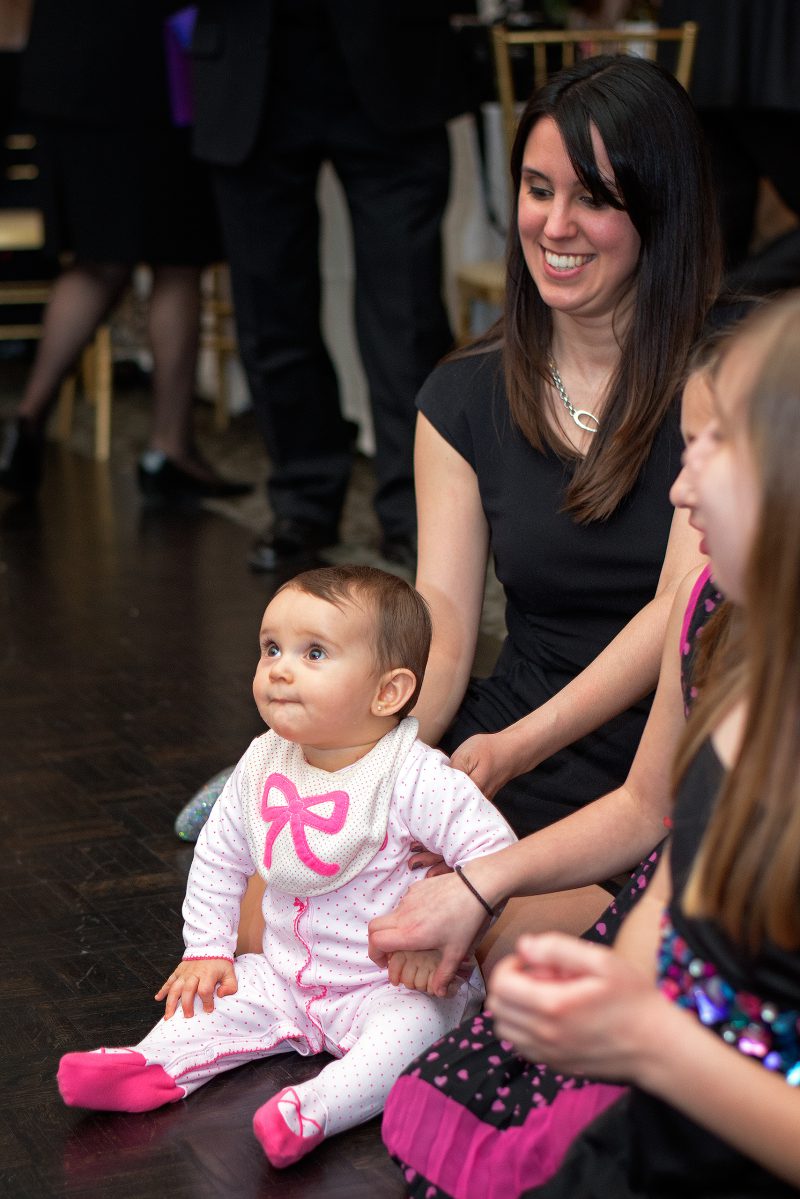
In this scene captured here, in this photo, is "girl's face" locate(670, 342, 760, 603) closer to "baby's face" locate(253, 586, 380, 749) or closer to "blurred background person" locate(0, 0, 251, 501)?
"baby's face" locate(253, 586, 380, 749)

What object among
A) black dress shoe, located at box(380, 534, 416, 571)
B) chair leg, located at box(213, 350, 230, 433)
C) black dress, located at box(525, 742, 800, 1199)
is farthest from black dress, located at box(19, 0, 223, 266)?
black dress, located at box(525, 742, 800, 1199)

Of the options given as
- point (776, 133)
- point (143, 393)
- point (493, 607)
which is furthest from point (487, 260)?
point (143, 393)

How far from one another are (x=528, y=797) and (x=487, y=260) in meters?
2.81

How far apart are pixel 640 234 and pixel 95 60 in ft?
8.85

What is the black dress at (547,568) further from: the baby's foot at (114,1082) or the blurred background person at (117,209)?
the blurred background person at (117,209)

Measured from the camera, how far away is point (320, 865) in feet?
5.51

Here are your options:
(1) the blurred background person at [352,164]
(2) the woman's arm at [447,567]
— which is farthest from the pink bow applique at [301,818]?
(1) the blurred background person at [352,164]

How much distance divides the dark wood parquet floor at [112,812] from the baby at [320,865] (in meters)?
0.05

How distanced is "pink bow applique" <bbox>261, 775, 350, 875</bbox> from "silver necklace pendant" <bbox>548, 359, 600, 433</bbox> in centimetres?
62

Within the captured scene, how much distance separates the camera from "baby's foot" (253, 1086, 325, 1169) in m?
1.55

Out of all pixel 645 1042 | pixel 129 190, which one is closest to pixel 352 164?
pixel 129 190

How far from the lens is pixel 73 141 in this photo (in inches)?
172

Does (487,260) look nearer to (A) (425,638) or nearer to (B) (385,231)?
(B) (385,231)

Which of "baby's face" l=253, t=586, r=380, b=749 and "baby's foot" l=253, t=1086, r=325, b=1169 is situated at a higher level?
"baby's face" l=253, t=586, r=380, b=749
